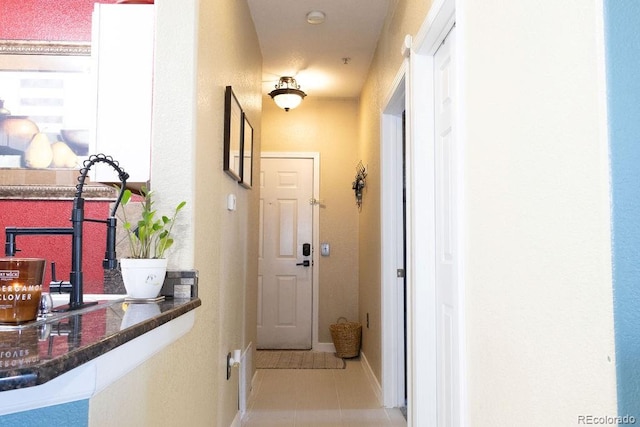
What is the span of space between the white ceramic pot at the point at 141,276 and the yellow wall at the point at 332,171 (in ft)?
11.3

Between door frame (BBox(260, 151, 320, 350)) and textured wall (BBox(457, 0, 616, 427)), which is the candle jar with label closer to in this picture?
textured wall (BBox(457, 0, 616, 427))

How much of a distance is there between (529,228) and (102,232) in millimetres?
1741

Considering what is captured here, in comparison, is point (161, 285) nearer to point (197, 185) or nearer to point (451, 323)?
point (197, 185)

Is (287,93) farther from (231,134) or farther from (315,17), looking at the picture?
(231,134)

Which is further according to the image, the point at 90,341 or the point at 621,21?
the point at 90,341

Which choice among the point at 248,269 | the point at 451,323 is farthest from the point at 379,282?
the point at 451,323

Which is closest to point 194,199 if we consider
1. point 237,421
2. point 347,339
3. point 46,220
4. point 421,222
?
point 46,220

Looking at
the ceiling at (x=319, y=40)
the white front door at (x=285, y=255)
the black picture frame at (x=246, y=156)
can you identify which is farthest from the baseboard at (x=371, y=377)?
the ceiling at (x=319, y=40)

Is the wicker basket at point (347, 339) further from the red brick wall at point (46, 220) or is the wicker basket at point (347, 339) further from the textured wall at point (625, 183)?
the textured wall at point (625, 183)

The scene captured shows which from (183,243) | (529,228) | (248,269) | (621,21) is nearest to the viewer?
(621,21)

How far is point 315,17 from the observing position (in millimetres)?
3236

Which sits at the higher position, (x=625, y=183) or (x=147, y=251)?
(x=625, y=183)

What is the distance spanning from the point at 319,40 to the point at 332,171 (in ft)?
5.46

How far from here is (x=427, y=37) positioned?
6.78ft
